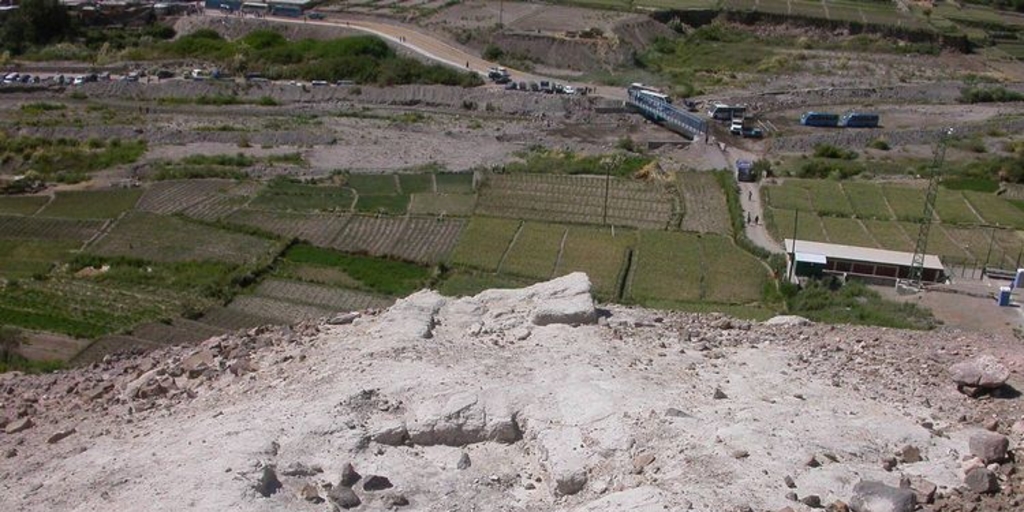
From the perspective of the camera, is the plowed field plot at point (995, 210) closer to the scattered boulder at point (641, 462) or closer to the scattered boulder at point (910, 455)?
the scattered boulder at point (910, 455)

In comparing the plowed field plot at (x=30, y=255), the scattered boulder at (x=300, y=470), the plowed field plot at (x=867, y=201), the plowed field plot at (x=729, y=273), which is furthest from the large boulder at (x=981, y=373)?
the plowed field plot at (x=30, y=255)

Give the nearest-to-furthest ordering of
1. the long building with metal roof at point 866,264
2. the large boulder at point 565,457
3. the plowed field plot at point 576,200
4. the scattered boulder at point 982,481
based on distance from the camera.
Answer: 1. the scattered boulder at point 982,481
2. the large boulder at point 565,457
3. the long building with metal roof at point 866,264
4. the plowed field plot at point 576,200

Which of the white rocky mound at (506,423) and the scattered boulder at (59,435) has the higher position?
the white rocky mound at (506,423)

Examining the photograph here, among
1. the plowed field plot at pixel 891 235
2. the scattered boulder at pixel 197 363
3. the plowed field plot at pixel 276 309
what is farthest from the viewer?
the plowed field plot at pixel 891 235

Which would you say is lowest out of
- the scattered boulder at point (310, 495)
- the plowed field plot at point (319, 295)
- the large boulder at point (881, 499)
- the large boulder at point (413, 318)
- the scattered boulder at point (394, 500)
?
Result: the plowed field plot at point (319, 295)

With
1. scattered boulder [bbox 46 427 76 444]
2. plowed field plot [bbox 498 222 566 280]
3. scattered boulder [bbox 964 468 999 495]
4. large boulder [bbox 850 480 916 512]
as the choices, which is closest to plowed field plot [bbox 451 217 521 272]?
plowed field plot [bbox 498 222 566 280]

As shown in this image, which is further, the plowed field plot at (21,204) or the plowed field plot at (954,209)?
the plowed field plot at (954,209)

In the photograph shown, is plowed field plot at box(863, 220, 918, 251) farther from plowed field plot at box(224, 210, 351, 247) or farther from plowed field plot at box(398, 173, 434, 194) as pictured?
plowed field plot at box(224, 210, 351, 247)

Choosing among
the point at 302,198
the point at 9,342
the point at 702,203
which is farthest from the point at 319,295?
the point at 702,203
